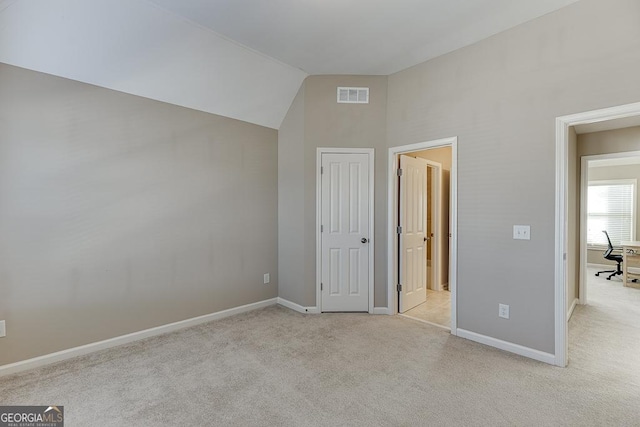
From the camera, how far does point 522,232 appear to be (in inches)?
104

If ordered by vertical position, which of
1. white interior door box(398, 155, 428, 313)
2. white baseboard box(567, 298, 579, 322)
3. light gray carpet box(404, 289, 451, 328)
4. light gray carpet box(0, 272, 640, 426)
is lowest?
light gray carpet box(404, 289, 451, 328)

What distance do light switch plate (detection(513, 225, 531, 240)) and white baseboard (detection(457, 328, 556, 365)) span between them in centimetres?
96

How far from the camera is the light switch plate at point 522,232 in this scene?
2611 millimetres

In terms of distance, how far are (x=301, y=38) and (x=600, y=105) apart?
254 centimetres

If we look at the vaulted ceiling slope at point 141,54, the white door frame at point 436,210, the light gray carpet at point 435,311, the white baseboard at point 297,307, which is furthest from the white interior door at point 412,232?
the vaulted ceiling slope at point 141,54

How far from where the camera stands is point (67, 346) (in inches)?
102

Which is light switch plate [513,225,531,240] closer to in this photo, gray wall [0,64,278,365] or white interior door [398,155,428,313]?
white interior door [398,155,428,313]

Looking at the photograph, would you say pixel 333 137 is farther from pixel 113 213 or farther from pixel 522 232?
pixel 113 213

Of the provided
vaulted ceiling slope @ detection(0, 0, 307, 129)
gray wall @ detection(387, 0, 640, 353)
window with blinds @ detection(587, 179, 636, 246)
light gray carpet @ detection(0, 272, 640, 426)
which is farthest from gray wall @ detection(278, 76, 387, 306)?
window with blinds @ detection(587, 179, 636, 246)

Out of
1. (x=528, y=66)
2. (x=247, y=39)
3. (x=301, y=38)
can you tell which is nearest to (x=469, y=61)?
(x=528, y=66)

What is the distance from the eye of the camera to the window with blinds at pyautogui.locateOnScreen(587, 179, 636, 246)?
6.47m

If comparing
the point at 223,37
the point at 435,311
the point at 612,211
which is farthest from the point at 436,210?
the point at 612,211

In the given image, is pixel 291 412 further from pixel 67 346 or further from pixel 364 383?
pixel 67 346

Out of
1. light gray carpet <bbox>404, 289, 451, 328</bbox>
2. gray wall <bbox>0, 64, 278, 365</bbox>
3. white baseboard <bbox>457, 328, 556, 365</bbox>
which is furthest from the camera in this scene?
light gray carpet <bbox>404, 289, 451, 328</bbox>
